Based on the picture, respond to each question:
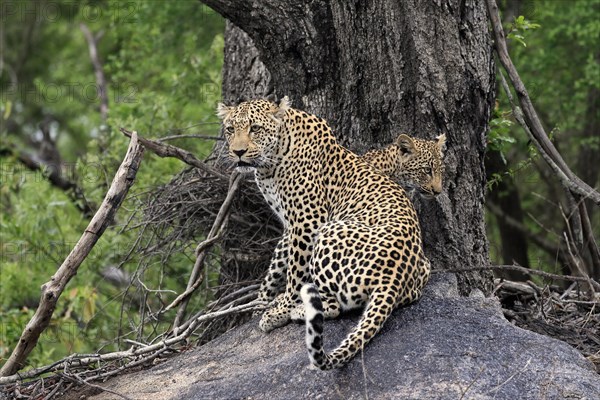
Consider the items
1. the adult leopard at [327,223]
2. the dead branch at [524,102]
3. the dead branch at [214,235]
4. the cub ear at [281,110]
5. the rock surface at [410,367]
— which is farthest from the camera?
the dead branch at [214,235]

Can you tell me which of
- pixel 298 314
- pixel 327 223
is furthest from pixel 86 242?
pixel 327 223

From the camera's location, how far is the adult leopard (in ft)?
25.9

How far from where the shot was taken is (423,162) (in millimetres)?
9391

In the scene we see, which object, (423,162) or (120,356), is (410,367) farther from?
(120,356)

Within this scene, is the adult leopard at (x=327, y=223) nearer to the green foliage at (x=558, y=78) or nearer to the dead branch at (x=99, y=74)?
the green foliage at (x=558, y=78)

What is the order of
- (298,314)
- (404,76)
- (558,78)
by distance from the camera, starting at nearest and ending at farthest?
(298,314) < (404,76) < (558,78)

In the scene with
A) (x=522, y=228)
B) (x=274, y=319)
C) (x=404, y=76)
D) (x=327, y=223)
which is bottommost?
(x=522, y=228)

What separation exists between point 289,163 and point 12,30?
23.5 meters

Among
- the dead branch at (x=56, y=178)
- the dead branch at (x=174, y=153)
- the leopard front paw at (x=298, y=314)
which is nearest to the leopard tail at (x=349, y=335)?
the leopard front paw at (x=298, y=314)

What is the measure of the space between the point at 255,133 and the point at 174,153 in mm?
1043

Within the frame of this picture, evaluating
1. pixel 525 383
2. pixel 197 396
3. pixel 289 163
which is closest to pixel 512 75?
pixel 289 163

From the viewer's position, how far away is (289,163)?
30.1 feet

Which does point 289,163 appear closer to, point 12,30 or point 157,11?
point 157,11

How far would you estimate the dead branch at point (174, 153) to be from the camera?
30.7ft
